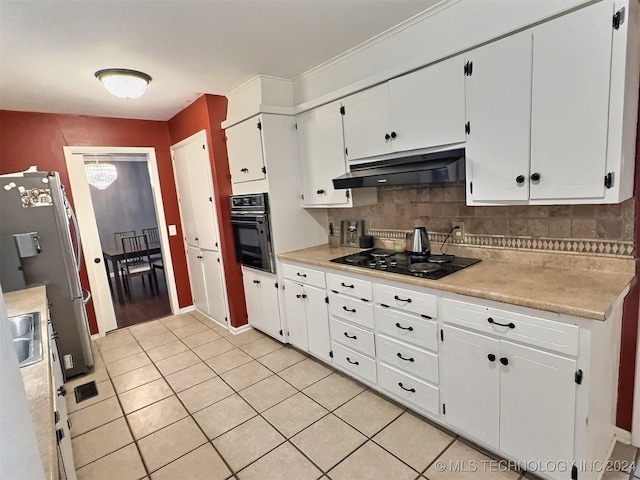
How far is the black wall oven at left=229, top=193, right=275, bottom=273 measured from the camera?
10.2 feet

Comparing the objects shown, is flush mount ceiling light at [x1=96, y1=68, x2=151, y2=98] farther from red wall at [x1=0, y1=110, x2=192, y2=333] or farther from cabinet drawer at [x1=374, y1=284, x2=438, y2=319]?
cabinet drawer at [x1=374, y1=284, x2=438, y2=319]

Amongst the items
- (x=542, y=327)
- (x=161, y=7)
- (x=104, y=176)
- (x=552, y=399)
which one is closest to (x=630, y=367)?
(x=552, y=399)

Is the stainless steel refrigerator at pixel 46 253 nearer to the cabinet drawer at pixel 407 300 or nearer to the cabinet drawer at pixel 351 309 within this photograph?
the cabinet drawer at pixel 351 309

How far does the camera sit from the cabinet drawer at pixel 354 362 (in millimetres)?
2408

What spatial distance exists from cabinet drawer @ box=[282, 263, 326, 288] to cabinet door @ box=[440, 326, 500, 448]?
1.10m

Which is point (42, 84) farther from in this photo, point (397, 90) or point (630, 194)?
point (630, 194)

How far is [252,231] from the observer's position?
10.7ft

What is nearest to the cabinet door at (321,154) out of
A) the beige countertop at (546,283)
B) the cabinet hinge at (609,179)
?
the beige countertop at (546,283)

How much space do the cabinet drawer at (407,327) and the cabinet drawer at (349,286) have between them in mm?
127

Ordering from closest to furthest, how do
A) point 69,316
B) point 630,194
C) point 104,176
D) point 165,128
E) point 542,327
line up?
1. point 542,327
2. point 630,194
3. point 69,316
4. point 165,128
5. point 104,176

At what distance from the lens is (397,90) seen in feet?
7.32

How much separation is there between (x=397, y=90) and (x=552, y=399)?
192cm

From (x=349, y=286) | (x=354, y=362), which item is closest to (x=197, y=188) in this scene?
(x=349, y=286)

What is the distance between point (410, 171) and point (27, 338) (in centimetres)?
232
